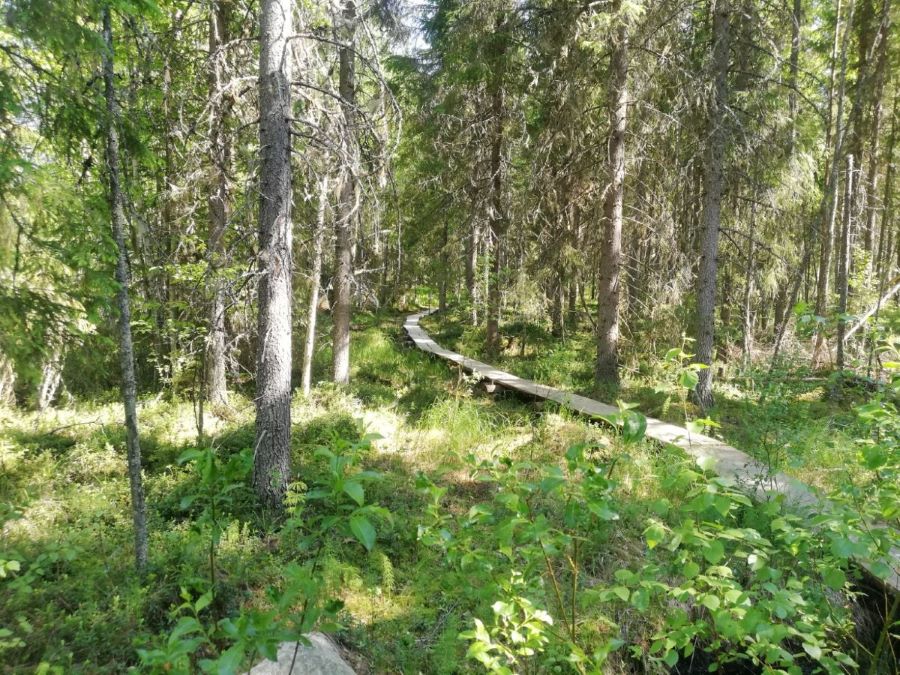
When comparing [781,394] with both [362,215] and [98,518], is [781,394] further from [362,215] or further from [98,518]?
[98,518]

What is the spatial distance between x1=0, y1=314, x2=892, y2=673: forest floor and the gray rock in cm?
35

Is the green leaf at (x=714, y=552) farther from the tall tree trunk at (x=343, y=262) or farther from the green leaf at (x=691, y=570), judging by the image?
the tall tree trunk at (x=343, y=262)

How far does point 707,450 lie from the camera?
277 inches

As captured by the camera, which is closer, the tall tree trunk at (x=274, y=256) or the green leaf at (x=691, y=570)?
the green leaf at (x=691, y=570)

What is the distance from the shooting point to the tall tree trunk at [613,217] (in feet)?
31.7

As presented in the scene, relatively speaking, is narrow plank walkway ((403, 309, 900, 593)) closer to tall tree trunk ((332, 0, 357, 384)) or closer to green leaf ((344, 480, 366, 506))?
green leaf ((344, 480, 366, 506))

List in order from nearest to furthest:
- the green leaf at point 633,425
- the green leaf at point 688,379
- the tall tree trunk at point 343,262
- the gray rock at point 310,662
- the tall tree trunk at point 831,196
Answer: the green leaf at point 633,425 → the green leaf at point 688,379 → the gray rock at point 310,662 → the tall tree trunk at point 343,262 → the tall tree trunk at point 831,196

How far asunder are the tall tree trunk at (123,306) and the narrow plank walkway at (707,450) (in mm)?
3886

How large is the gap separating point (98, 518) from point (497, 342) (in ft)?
39.2

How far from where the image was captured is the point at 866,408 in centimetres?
243

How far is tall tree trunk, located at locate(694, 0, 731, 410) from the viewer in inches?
344

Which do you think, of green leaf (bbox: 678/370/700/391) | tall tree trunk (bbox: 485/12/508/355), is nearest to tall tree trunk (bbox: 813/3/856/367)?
tall tree trunk (bbox: 485/12/508/355)

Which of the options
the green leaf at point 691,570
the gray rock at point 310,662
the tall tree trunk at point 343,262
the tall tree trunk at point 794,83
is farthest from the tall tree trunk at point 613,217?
the green leaf at point 691,570

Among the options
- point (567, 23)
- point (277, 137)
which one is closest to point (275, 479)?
point (277, 137)
